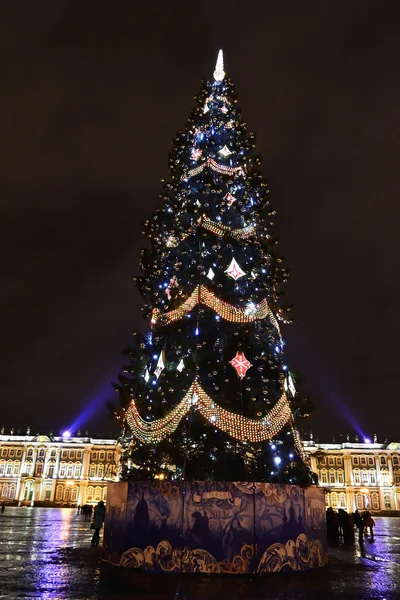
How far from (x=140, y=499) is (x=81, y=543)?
7.08 meters

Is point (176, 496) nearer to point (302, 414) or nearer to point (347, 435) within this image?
point (302, 414)

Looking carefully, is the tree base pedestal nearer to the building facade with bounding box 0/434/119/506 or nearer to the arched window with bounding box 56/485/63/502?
the building facade with bounding box 0/434/119/506

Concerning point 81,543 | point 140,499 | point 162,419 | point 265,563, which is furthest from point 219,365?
point 81,543

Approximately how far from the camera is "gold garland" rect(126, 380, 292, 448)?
493 inches

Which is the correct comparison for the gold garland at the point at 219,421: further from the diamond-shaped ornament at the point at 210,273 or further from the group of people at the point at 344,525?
the group of people at the point at 344,525

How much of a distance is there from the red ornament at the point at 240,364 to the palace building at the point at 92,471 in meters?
88.9

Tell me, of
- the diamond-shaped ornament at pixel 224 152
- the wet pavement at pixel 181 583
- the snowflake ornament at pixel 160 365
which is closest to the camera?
the wet pavement at pixel 181 583

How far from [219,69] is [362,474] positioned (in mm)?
96800

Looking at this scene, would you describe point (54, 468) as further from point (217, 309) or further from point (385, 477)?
point (217, 309)

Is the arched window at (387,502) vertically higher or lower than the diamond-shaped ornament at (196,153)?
lower

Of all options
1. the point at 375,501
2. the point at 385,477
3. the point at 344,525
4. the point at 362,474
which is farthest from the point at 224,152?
the point at 385,477

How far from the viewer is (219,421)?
12.5 meters

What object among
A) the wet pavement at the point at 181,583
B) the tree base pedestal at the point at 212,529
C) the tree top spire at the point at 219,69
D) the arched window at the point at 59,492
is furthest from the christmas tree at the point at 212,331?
the arched window at the point at 59,492

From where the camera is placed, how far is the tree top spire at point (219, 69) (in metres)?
18.6
